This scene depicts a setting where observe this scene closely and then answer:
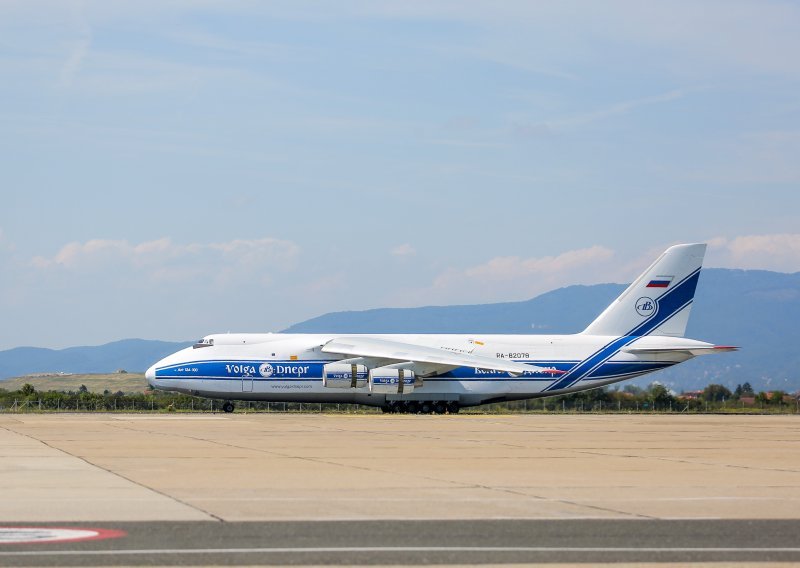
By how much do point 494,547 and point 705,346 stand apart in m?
51.6

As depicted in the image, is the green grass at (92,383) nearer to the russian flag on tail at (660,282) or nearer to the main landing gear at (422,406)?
the main landing gear at (422,406)

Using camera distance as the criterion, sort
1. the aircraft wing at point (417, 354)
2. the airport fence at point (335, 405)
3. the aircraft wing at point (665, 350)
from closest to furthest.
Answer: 1. the aircraft wing at point (417, 354)
2. the aircraft wing at point (665, 350)
3. the airport fence at point (335, 405)

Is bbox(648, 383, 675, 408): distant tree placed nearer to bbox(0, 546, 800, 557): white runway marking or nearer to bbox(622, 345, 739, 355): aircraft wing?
bbox(622, 345, 739, 355): aircraft wing

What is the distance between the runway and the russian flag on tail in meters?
33.4

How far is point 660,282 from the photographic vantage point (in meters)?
65.8

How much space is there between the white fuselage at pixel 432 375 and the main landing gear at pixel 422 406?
369 mm

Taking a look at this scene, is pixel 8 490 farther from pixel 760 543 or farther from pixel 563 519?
pixel 760 543

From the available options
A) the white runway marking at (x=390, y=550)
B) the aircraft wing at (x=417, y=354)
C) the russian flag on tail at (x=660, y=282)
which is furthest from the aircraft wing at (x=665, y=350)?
the white runway marking at (x=390, y=550)

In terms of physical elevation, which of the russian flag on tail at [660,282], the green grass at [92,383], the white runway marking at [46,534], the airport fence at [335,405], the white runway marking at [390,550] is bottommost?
the white runway marking at [390,550]

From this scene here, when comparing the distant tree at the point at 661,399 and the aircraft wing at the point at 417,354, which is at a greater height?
the aircraft wing at the point at 417,354

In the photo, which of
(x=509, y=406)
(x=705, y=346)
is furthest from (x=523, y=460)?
(x=509, y=406)

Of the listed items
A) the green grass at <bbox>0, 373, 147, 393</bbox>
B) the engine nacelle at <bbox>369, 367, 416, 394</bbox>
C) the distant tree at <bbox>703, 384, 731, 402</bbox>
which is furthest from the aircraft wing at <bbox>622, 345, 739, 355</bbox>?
the green grass at <bbox>0, 373, 147, 393</bbox>

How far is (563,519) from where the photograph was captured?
597 inches

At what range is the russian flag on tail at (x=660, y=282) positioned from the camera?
6575cm
